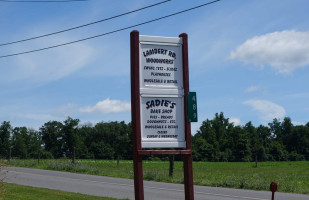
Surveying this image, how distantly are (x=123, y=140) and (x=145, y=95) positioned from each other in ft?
290

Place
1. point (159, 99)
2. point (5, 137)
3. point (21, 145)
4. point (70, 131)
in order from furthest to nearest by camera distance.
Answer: point (21, 145)
point (5, 137)
point (70, 131)
point (159, 99)

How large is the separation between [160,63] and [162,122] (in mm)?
1064

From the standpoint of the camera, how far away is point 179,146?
7.96 meters

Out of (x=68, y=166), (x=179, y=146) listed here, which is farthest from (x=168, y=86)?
(x=68, y=166)

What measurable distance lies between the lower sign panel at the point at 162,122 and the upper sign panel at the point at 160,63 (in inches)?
10.8

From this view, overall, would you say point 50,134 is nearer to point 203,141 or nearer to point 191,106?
point 203,141

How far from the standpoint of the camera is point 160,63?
26.0ft

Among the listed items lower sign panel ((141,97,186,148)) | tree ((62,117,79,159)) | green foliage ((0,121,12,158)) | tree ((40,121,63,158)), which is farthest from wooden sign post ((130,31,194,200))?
tree ((40,121,63,158))

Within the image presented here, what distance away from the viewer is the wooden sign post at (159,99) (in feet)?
25.1

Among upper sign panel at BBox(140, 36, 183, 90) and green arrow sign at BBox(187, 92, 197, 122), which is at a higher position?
upper sign panel at BBox(140, 36, 183, 90)

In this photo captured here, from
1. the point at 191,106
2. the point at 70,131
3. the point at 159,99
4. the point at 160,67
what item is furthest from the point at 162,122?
the point at 70,131

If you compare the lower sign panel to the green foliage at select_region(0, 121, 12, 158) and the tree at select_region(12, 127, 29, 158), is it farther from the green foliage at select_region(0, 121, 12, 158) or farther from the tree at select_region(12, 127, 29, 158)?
the tree at select_region(12, 127, 29, 158)

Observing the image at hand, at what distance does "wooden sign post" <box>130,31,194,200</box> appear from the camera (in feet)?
25.1

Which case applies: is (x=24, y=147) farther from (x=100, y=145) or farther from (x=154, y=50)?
(x=154, y=50)
